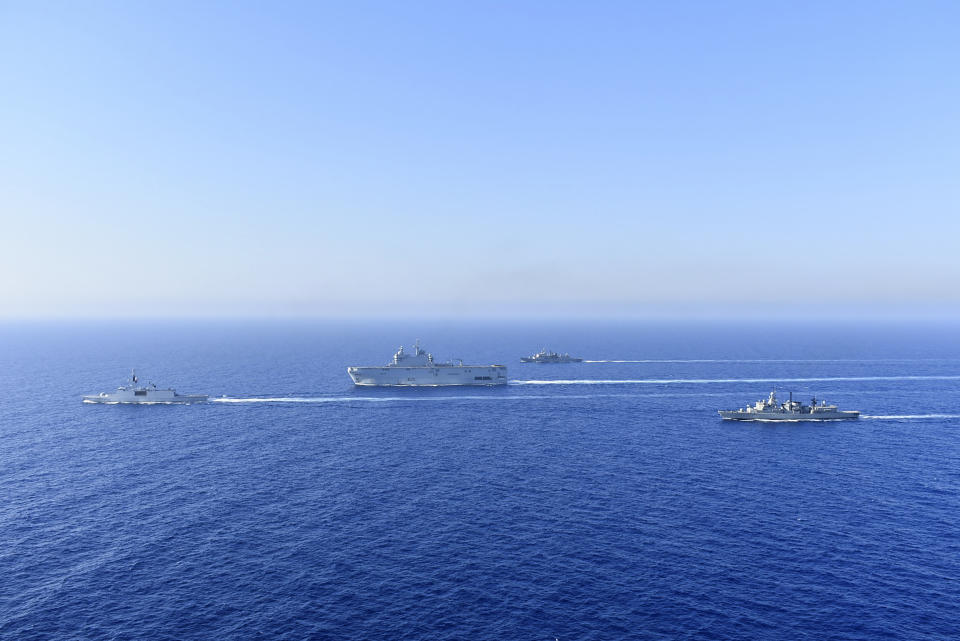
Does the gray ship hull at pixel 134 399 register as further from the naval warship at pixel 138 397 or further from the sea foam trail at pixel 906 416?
the sea foam trail at pixel 906 416

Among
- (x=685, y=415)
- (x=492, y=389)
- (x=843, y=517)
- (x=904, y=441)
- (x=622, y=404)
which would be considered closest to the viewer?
(x=843, y=517)

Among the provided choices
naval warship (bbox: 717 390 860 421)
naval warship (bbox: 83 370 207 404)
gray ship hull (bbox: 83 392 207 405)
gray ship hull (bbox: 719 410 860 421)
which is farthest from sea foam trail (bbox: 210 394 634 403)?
naval warship (bbox: 717 390 860 421)

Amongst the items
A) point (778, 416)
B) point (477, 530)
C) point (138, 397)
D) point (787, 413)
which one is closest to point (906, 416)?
point (787, 413)

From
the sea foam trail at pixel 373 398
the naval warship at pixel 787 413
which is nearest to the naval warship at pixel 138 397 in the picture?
the sea foam trail at pixel 373 398

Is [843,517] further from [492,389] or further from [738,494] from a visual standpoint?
[492,389]

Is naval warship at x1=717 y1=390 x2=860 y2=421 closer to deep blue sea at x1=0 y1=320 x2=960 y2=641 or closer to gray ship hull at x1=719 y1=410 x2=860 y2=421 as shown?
gray ship hull at x1=719 y1=410 x2=860 y2=421

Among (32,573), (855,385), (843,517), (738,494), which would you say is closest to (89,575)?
(32,573)
